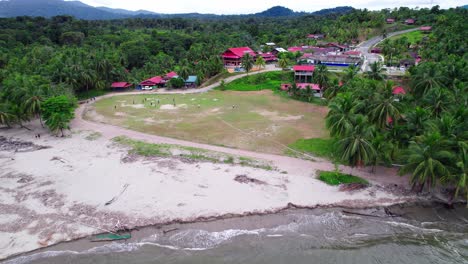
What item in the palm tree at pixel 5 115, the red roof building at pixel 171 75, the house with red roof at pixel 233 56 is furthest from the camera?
the house with red roof at pixel 233 56

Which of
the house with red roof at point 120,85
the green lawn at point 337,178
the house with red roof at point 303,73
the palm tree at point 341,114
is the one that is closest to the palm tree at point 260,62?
the house with red roof at point 303,73

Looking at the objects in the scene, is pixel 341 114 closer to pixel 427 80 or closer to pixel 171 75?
pixel 427 80

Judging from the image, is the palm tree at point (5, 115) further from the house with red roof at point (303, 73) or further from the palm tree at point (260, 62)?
the house with red roof at point (303, 73)

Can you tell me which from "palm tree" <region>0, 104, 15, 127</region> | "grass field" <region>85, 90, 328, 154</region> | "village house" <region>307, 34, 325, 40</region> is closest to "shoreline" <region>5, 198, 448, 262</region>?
"grass field" <region>85, 90, 328, 154</region>

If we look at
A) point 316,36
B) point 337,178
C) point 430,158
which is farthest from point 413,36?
point 430,158

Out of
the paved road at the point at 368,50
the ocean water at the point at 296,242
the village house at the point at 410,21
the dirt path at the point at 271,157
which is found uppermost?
the village house at the point at 410,21

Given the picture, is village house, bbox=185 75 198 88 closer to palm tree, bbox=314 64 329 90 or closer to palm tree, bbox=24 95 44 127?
palm tree, bbox=314 64 329 90
